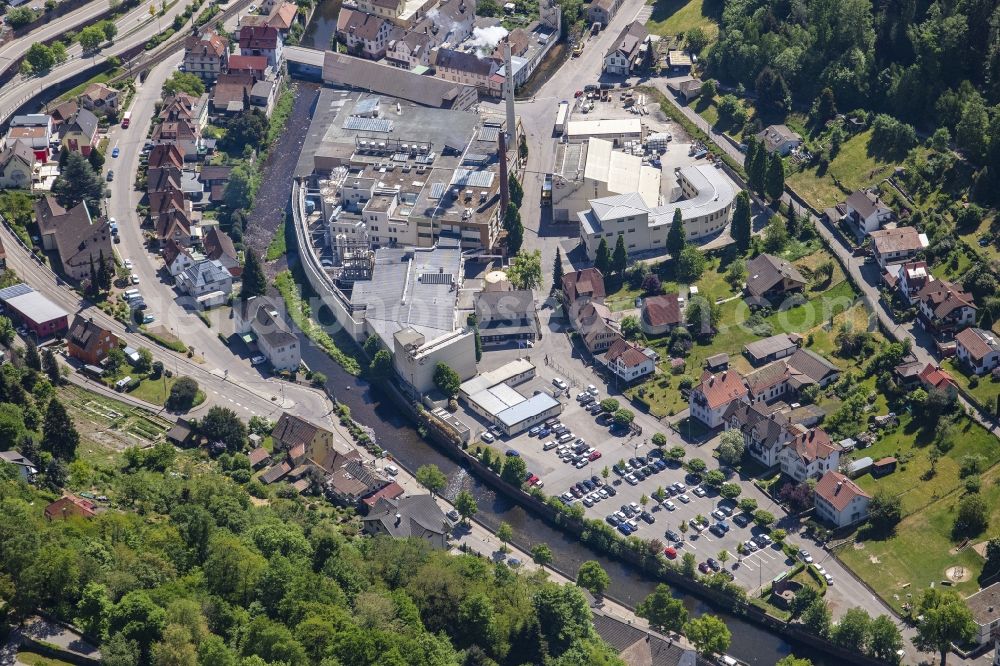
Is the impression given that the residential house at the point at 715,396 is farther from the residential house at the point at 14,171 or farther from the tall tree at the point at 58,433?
the residential house at the point at 14,171

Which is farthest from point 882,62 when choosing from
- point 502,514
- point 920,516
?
point 502,514

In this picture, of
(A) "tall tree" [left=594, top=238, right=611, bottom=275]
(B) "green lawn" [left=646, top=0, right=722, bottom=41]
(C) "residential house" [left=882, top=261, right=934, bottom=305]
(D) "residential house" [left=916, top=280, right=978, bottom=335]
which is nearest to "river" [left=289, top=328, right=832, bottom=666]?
(A) "tall tree" [left=594, top=238, right=611, bottom=275]

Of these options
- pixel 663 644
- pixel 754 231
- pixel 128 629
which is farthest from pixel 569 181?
pixel 128 629

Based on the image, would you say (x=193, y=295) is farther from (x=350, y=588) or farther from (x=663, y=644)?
(x=663, y=644)

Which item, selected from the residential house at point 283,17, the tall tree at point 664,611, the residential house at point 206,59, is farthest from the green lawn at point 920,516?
the residential house at point 283,17

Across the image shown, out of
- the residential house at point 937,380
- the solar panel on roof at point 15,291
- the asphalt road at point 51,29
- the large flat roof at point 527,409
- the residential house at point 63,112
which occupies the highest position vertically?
the asphalt road at point 51,29

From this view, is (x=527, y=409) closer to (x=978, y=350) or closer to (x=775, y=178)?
(x=978, y=350)
